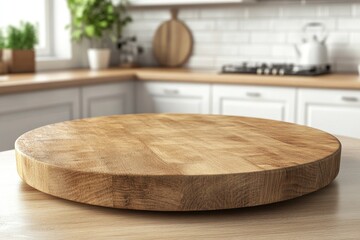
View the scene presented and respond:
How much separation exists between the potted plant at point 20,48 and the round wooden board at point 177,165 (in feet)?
8.15

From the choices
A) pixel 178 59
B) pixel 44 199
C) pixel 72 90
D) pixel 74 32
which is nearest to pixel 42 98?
pixel 72 90

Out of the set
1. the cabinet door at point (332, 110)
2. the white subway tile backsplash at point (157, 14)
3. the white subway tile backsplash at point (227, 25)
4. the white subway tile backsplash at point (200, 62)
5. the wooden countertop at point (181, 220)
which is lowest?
the cabinet door at point (332, 110)

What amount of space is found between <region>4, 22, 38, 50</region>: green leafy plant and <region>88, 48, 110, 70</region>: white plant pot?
22.8 inches

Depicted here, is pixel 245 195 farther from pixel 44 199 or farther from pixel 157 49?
pixel 157 49

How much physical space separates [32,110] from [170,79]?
1024 mm

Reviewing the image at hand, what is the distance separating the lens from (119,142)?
1.33 meters

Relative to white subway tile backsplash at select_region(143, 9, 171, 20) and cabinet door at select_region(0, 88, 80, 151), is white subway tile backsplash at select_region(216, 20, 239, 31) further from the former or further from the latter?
cabinet door at select_region(0, 88, 80, 151)

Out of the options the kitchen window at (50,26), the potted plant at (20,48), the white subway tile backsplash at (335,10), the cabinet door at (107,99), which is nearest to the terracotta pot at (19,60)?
the potted plant at (20,48)

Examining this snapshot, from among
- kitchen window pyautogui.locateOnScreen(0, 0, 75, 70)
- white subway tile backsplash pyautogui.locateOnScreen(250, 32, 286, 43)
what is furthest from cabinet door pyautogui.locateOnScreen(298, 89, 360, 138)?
kitchen window pyautogui.locateOnScreen(0, 0, 75, 70)

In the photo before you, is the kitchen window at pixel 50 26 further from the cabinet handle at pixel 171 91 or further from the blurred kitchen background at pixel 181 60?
the cabinet handle at pixel 171 91

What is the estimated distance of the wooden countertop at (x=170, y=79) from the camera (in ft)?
10.5

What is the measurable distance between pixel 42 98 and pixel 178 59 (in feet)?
5.26

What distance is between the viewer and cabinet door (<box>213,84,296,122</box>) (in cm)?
355

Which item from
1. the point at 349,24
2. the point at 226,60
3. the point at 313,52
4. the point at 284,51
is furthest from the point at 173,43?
the point at 349,24
